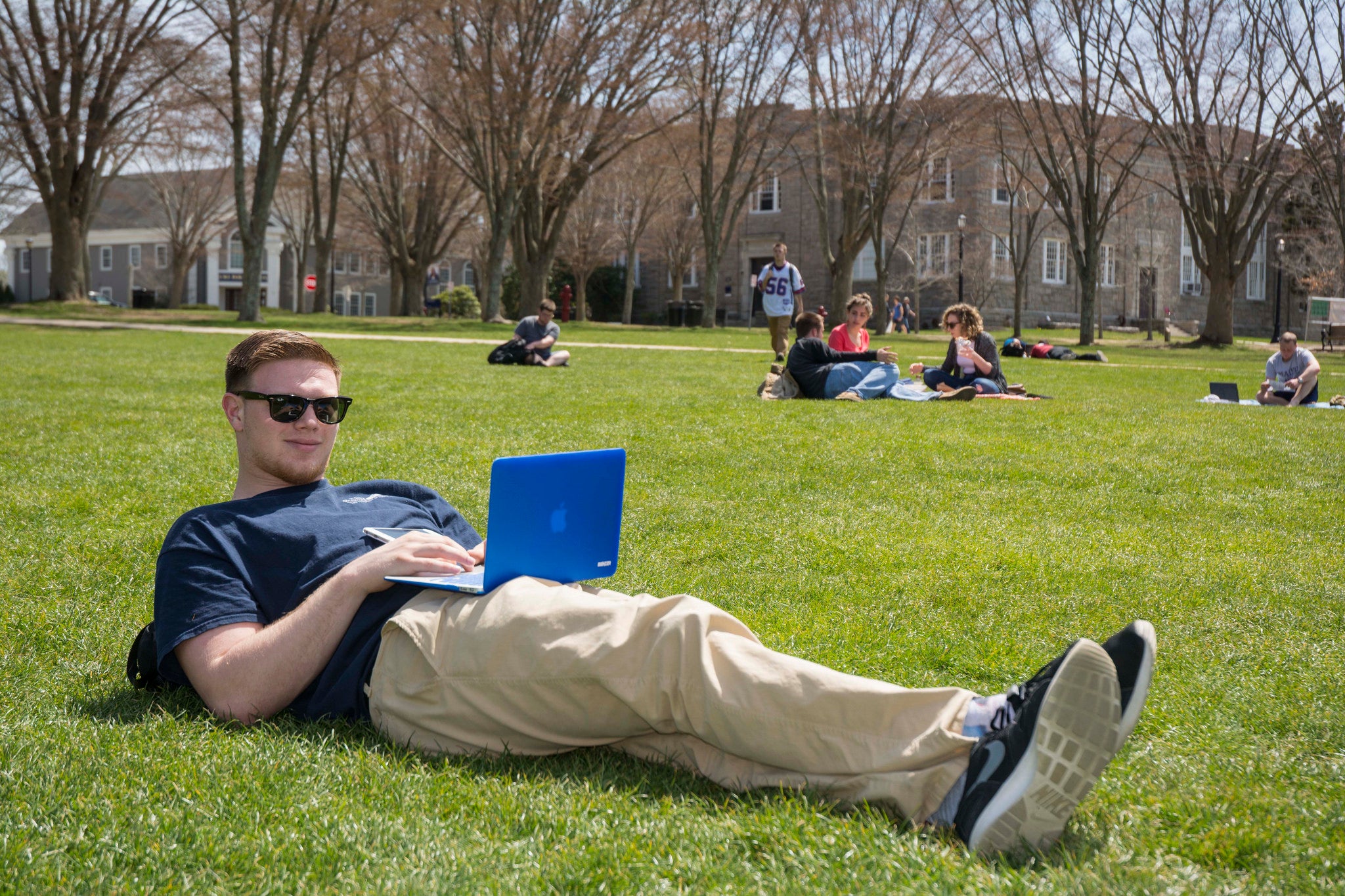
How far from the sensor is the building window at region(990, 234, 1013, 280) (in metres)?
48.3

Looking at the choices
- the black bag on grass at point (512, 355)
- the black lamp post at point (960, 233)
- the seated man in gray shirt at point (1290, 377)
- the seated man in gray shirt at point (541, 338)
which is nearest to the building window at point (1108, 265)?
the black lamp post at point (960, 233)

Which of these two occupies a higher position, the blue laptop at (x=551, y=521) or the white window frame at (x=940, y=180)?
the white window frame at (x=940, y=180)

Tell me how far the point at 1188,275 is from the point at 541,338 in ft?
168

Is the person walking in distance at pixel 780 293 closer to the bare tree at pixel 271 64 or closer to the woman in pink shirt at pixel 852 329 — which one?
the woman in pink shirt at pixel 852 329

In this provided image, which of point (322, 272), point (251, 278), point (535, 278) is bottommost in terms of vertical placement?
point (251, 278)

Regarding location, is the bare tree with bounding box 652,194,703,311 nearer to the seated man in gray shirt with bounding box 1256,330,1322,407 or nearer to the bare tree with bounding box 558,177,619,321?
the bare tree with bounding box 558,177,619,321

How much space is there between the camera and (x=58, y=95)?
102ft

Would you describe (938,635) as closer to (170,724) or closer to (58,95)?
(170,724)

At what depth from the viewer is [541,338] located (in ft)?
54.5

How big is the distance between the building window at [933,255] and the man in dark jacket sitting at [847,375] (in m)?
37.3

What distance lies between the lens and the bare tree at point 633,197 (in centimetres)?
4381

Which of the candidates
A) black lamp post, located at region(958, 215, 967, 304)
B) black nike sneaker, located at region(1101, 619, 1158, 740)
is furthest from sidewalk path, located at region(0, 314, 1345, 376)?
black nike sneaker, located at region(1101, 619, 1158, 740)

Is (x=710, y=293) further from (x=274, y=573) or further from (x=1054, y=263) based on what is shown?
(x=274, y=573)

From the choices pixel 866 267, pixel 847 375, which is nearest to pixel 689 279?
pixel 866 267
